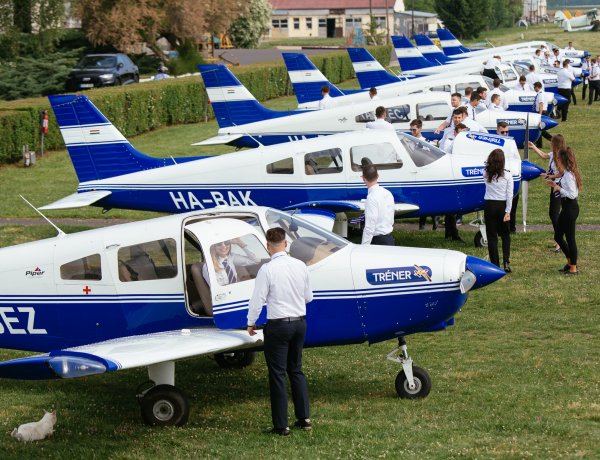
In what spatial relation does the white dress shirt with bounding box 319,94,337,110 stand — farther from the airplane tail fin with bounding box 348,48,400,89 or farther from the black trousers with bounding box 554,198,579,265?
the black trousers with bounding box 554,198,579,265

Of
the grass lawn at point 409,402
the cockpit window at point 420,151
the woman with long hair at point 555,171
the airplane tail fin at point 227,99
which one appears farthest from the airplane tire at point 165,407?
the airplane tail fin at point 227,99

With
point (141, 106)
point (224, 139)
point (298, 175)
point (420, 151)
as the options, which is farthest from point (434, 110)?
point (141, 106)

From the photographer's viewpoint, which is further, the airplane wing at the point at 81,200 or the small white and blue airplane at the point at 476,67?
the small white and blue airplane at the point at 476,67

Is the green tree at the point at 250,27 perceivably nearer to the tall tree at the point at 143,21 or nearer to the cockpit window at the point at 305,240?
the tall tree at the point at 143,21

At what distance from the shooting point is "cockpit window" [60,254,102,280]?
11.0 metres

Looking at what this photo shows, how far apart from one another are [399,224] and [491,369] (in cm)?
955

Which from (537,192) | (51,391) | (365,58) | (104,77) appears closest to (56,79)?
(104,77)

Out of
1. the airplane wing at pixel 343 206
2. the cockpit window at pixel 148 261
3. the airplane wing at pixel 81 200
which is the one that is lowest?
the airplane wing at pixel 343 206

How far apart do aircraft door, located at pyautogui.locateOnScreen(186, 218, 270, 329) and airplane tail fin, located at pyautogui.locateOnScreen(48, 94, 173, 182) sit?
8350 mm

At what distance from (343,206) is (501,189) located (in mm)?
2832

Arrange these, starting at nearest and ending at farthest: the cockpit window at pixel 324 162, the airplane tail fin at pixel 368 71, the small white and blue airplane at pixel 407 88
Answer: the cockpit window at pixel 324 162 < the small white and blue airplane at pixel 407 88 < the airplane tail fin at pixel 368 71

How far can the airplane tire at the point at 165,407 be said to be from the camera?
33.6 feet

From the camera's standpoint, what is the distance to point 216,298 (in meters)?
10.4

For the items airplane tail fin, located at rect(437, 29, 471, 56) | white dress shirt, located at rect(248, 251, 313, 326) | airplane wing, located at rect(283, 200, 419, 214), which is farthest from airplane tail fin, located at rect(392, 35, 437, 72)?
white dress shirt, located at rect(248, 251, 313, 326)
